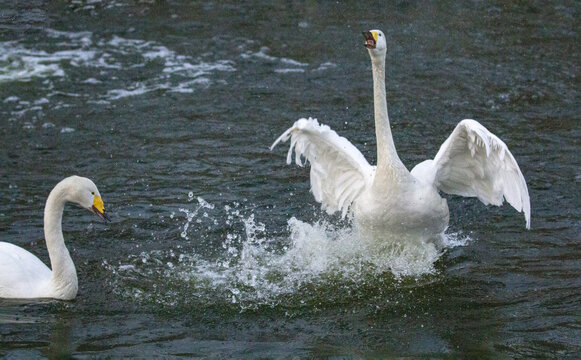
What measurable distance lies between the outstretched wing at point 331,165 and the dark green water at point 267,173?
Answer: 33 centimetres

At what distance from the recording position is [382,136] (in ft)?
24.4

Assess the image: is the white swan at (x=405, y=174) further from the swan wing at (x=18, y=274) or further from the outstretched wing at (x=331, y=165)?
the swan wing at (x=18, y=274)

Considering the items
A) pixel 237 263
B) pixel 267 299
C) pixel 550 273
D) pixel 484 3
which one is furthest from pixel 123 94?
pixel 484 3

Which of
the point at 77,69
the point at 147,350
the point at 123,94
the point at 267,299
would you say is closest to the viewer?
the point at 147,350

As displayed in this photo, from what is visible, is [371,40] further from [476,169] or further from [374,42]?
[476,169]

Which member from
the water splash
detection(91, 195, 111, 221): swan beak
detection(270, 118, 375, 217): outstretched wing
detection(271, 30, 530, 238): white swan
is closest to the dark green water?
the water splash

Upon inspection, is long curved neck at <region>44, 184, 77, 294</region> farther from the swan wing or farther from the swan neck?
the swan neck

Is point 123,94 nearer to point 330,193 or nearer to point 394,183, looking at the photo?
point 330,193

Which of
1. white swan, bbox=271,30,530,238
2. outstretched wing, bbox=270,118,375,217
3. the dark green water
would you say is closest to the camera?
the dark green water

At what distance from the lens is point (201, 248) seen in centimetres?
786

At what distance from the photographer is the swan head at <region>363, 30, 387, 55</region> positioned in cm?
713

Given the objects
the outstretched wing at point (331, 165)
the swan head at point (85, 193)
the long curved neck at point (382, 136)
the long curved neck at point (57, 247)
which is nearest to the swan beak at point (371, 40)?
the long curved neck at point (382, 136)

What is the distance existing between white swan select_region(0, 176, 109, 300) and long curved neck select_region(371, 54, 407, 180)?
2.40 metres

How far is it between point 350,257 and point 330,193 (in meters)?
0.81
